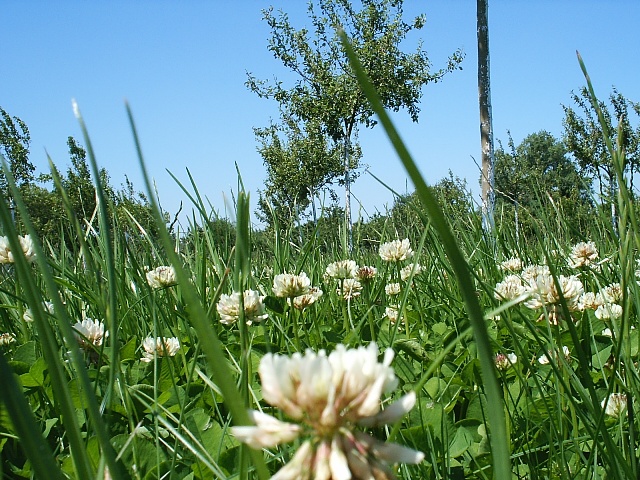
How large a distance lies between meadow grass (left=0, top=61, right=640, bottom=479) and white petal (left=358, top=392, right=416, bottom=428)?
36 mm

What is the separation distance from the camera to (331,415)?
273mm

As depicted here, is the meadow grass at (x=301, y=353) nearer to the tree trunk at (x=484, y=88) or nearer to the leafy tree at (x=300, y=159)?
the tree trunk at (x=484, y=88)

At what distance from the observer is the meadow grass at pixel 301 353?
1.03 feet

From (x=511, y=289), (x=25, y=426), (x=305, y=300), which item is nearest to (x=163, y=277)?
(x=305, y=300)

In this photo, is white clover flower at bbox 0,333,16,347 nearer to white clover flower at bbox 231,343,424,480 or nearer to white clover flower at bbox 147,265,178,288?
white clover flower at bbox 147,265,178,288

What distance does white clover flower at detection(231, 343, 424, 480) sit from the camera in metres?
0.28

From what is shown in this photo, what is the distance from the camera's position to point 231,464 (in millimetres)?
826

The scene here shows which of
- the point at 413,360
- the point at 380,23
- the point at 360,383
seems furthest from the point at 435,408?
the point at 380,23

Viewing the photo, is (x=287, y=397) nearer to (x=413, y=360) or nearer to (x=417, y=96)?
(x=413, y=360)

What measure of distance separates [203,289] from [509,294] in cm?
70

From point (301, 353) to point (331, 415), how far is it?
0.83 metres

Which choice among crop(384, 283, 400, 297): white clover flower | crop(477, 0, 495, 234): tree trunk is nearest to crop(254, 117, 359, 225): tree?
crop(477, 0, 495, 234): tree trunk

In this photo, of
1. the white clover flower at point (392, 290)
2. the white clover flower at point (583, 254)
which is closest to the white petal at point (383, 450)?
the white clover flower at point (583, 254)

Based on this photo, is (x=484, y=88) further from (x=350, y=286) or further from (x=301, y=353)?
(x=301, y=353)
